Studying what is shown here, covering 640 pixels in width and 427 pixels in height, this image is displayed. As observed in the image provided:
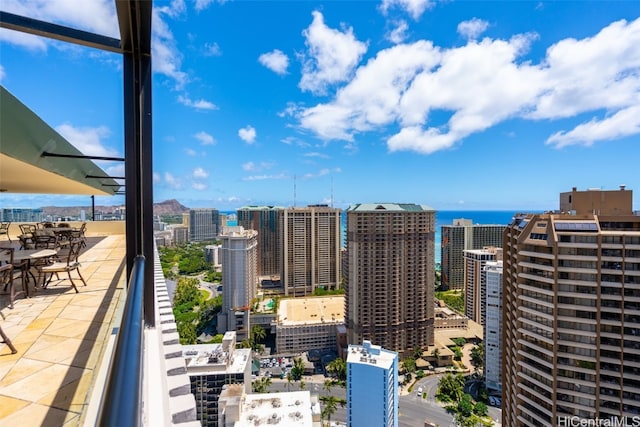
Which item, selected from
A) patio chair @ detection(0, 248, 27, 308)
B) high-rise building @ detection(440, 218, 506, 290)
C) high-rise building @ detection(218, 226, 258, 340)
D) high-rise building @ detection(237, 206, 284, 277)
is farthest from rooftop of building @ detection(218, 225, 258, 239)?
high-rise building @ detection(440, 218, 506, 290)

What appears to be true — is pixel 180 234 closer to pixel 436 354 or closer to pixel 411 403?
pixel 436 354

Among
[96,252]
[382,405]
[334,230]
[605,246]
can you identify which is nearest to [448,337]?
[382,405]

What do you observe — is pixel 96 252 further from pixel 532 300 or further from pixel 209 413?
pixel 209 413

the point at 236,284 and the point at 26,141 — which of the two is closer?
the point at 26,141

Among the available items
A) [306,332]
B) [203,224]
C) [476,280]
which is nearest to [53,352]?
[306,332]

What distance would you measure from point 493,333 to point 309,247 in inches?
529

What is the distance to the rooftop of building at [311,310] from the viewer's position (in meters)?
16.5

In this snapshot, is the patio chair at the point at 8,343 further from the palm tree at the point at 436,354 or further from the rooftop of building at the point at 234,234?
the rooftop of building at the point at 234,234

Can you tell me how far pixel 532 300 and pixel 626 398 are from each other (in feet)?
5.27

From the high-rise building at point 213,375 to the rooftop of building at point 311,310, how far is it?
17.8 feet

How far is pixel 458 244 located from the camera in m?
25.4

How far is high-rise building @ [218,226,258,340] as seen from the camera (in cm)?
1692

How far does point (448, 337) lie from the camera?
53.9 ft

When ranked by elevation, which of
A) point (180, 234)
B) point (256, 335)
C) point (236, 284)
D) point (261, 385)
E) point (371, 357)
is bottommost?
point (261, 385)
